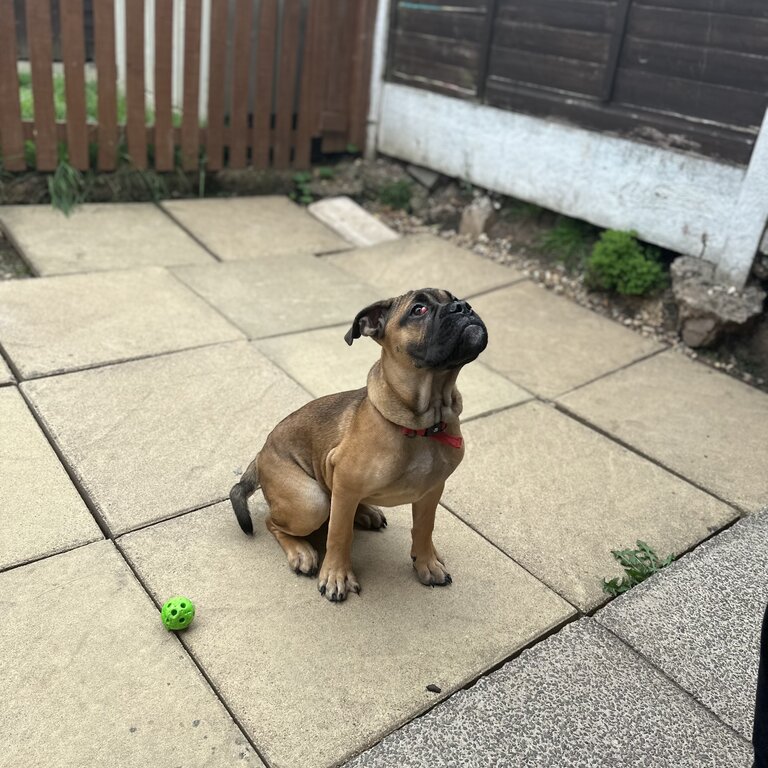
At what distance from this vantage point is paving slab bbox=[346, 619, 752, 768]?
234 centimetres

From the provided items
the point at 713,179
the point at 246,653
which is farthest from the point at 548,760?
the point at 713,179

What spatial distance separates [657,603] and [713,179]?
353 centimetres

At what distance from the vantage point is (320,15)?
7.03 metres

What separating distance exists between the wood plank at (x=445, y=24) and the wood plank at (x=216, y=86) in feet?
5.62

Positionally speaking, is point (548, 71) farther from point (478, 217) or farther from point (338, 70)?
point (338, 70)

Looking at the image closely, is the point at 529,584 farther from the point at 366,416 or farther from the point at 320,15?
the point at 320,15

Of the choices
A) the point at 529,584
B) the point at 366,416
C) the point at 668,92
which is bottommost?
the point at 529,584

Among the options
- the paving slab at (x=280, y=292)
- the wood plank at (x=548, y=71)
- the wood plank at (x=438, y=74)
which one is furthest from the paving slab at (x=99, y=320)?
the wood plank at (x=548, y=71)

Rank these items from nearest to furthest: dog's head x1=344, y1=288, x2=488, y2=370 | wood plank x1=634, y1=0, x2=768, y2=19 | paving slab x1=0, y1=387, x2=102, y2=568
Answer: dog's head x1=344, y1=288, x2=488, y2=370 → paving slab x1=0, y1=387, x2=102, y2=568 → wood plank x1=634, y1=0, x2=768, y2=19

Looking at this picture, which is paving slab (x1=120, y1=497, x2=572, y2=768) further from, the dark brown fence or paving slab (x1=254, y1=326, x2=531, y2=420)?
the dark brown fence

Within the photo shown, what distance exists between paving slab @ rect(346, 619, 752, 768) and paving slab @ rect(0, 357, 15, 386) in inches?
110

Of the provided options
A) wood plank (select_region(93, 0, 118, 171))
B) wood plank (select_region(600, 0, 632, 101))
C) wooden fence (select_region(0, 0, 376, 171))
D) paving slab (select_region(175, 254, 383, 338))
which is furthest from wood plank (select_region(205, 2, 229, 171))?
wood plank (select_region(600, 0, 632, 101))

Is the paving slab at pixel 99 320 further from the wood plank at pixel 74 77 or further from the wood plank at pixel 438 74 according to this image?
the wood plank at pixel 438 74

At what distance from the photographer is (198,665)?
256cm
